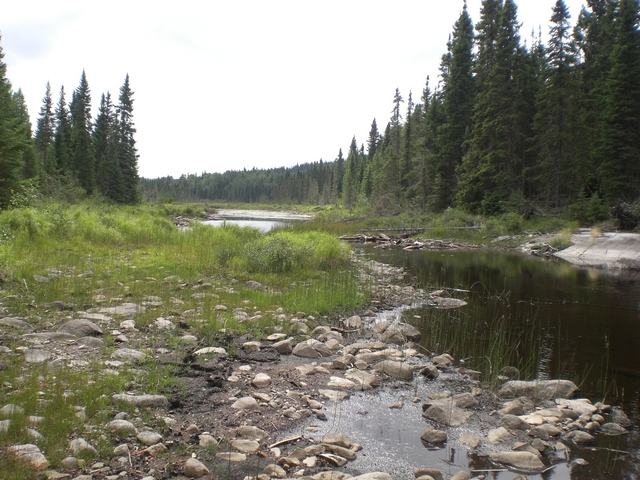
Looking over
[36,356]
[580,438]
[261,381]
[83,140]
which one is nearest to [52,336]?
[36,356]

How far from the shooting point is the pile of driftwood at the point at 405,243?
27.9 metres

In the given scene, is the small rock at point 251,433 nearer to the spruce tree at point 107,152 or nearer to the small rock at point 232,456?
the small rock at point 232,456

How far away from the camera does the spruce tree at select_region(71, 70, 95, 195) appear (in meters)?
58.2

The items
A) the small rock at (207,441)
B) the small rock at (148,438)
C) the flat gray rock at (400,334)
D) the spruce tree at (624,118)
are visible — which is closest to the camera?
the small rock at (148,438)

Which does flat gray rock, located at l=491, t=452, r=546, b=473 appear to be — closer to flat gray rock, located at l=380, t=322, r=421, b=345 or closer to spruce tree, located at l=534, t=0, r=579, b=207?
flat gray rock, located at l=380, t=322, r=421, b=345

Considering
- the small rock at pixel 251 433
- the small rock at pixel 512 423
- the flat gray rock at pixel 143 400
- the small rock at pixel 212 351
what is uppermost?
the flat gray rock at pixel 143 400

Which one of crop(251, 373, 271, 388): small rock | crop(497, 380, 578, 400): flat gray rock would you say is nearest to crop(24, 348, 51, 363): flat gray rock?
crop(251, 373, 271, 388): small rock

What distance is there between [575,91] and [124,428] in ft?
124

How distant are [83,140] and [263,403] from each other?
65.4 metres

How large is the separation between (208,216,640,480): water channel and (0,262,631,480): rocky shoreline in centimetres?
16

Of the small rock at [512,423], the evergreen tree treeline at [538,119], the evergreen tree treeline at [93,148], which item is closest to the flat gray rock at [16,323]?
the small rock at [512,423]

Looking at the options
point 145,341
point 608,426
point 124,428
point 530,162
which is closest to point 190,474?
point 124,428

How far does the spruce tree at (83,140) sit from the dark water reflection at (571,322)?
52569 mm

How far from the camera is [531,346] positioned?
26.8ft
